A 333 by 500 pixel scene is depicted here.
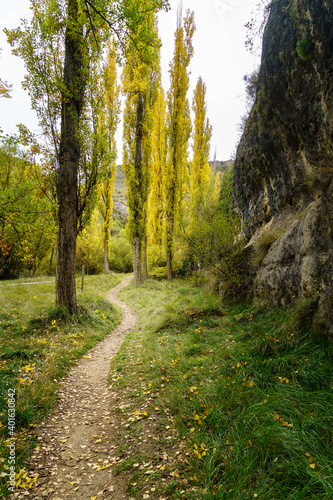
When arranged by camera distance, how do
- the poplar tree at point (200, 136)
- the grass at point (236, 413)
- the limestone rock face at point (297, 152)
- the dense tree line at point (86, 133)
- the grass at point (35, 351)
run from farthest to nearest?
1. the poplar tree at point (200, 136)
2. the dense tree line at point (86, 133)
3. the limestone rock face at point (297, 152)
4. the grass at point (35, 351)
5. the grass at point (236, 413)

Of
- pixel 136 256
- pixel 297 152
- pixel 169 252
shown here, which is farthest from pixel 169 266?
pixel 297 152

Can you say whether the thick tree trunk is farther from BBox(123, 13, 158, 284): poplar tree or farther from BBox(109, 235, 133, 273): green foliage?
BBox(109, 235, 133, 273): green foliage

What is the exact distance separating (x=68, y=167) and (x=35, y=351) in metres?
4.82

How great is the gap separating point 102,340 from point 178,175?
1164 centimetres

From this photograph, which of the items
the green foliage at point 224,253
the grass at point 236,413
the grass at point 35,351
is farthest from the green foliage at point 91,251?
the grass at point 236,413

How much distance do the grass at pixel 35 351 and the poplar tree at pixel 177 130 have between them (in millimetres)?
7708

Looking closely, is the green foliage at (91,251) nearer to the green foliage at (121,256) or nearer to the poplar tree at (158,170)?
the green foliage at (121,256)

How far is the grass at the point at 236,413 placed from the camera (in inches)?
78.8

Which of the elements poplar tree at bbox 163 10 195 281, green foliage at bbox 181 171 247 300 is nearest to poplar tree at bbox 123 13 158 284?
poplar tree at bbox 163 10 195 281

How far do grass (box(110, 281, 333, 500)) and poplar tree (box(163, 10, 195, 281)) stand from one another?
1073 centimetres

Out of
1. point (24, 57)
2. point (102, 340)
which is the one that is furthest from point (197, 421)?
point (24, 57)

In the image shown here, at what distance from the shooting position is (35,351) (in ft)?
15.4

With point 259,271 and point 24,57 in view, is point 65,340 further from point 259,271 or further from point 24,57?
point 24,57

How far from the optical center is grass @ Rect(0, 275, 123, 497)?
9.65 ft
